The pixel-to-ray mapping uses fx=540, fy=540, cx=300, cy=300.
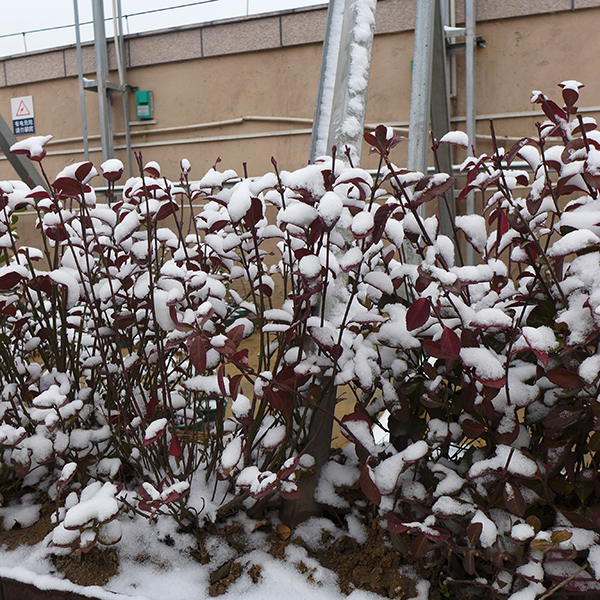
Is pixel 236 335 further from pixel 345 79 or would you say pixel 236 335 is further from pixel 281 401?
pixel 345 79

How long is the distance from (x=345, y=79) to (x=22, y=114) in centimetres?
616

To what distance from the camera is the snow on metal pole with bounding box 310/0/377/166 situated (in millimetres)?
1207

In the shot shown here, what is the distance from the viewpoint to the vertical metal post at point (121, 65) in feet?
17.9

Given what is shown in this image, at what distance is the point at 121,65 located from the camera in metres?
5.60

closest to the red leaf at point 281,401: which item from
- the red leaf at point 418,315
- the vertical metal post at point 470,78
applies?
the red leaf at point 418,315

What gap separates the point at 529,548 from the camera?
855 millimetres

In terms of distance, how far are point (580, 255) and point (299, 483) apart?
671 mm


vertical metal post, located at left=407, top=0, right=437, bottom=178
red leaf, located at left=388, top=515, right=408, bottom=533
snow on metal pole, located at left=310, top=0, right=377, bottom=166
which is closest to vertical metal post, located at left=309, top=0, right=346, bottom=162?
snow on metal pole, located at left=310, top=0, right=377, bottom=166

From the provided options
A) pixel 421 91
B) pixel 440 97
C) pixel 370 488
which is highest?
pixel 440 97

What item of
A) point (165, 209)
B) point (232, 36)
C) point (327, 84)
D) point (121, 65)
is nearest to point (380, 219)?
point (165, 209)

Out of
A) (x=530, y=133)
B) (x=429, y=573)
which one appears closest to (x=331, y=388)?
(x=429, y=573)

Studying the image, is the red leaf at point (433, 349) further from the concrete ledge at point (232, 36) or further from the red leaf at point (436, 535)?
the concrete ledge at point (232, 36)

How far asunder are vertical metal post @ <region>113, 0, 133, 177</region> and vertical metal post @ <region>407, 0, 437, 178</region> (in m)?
4.08

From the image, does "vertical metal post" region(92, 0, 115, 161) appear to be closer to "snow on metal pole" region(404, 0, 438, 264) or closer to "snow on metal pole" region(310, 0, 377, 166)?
"snow on metal pole" region(404, 0, 438, 264)
